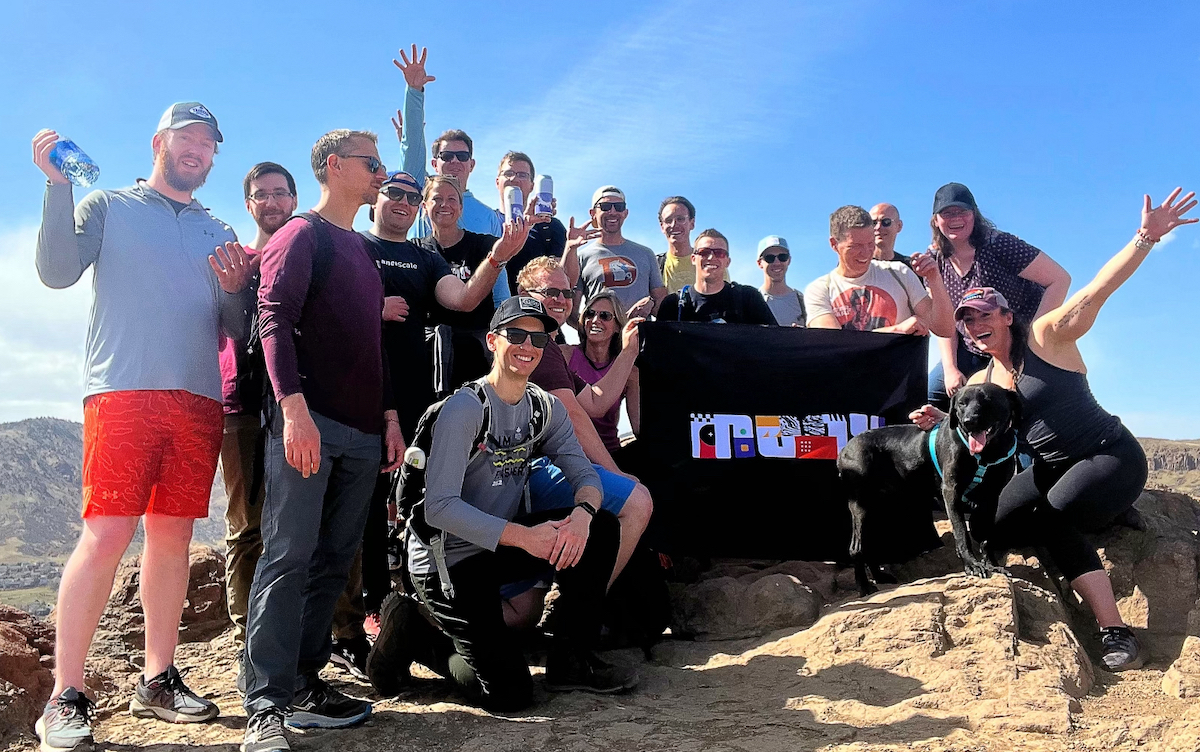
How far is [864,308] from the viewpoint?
256 inches

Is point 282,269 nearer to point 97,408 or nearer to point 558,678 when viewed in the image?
point 97,408

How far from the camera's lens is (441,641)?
4.21m

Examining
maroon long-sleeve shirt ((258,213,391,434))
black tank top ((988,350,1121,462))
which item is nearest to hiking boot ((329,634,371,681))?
maroon long-sleeve shirt ((258,213,391,434))

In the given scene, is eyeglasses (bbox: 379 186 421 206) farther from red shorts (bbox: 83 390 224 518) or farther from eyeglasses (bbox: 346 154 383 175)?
red shorts (bbox: 83 390 224 518)

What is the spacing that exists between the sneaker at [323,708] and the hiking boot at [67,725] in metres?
0.80

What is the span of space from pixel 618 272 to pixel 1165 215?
138 inches

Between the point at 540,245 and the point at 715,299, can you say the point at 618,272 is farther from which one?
the point at 715,299

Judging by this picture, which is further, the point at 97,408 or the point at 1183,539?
the point at 1183,539

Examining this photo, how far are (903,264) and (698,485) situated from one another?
2.42 meters

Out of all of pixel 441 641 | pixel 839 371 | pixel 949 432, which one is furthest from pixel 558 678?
pixel 839 371

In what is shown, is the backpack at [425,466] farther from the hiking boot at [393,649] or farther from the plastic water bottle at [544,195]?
the plastic water bottle at [544,195]

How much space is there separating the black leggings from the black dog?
20 cm

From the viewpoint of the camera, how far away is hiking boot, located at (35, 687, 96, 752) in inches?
137

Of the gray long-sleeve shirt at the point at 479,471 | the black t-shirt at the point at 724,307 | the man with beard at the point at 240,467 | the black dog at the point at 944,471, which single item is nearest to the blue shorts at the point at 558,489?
the gray long-sleeve shirt at the point at 479,471
